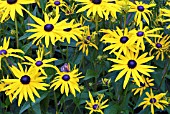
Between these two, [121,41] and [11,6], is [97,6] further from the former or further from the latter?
[11,6]

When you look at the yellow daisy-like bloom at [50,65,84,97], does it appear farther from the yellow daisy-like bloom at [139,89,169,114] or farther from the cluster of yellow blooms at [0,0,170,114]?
the yellow daisy-like bloom at [139,89,169,114]

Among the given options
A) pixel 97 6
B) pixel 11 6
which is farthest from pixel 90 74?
pixel 11 6

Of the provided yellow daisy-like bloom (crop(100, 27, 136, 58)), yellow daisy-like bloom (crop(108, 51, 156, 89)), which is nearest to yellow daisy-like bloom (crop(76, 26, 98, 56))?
yellow daisy-like bloom (crop(100, 27, 136, 58))

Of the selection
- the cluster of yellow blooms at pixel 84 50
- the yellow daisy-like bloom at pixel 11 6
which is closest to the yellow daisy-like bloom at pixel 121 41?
the cluster of yellow blooms at pixel 84 50

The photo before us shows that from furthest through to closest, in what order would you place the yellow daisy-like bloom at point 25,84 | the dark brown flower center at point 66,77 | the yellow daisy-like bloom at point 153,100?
the yellow daisy-like bloom at point 153,100 < the dark brown flower center at point 66,77 < the yellow daisy-like bloom at point 25,84

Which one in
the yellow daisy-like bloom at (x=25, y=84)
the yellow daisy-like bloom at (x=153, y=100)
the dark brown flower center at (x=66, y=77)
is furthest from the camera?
the yellow daisy-like bloom at (x=153, y=100)

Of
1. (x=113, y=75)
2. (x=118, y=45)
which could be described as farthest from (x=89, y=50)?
(x=118, y=45)

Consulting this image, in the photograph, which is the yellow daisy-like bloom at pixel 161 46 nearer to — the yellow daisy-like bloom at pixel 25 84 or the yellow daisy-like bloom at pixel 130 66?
the yellow daisy-like bloom at pixel 130 66

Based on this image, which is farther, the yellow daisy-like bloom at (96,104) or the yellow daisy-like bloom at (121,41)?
the yellow daisy-like bloom at (96,104)

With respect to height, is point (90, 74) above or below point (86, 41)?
below

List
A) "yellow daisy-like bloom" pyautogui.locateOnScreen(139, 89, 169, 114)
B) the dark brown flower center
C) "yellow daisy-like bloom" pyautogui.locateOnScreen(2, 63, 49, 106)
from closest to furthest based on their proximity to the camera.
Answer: "yellow daisy-like bloom" pyautogui.locateOnScreen(2, 63, 49, 106) → the dark brown flower center → "yellow daisy-like bloom" pyautogui.locateOnScreen(139, 89, 169, 114)

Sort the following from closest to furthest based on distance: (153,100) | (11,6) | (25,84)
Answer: (25,84) < (11,6) < (153,100)
